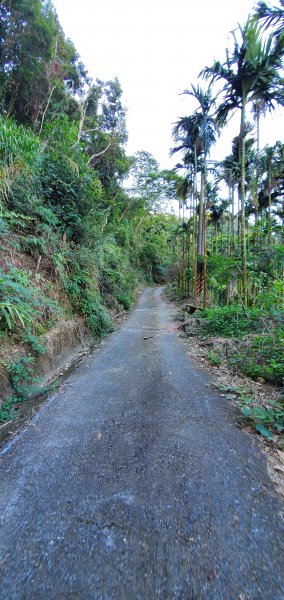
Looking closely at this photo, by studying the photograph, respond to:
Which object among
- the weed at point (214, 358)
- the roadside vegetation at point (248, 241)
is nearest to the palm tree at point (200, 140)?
the roadside vegetation at point (248, 241)

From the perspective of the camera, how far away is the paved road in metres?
1.10

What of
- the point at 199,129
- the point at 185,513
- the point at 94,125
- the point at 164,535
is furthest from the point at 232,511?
the point at 94,125

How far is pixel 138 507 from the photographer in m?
1.49

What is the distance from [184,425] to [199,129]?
12.8 m

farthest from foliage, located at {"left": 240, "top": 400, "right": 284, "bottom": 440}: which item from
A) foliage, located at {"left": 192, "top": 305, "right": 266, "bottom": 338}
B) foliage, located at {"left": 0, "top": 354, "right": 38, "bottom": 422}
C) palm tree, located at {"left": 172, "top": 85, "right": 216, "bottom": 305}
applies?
palm tree, located at {"left": 172, "top": 85, "right": 216, "bottom": 305}

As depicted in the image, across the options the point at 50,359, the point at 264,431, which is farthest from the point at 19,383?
the point at 264,431

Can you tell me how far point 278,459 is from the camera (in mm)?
1868

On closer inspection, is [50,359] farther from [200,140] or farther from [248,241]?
[200,140]

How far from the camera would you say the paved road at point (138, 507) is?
1.10m

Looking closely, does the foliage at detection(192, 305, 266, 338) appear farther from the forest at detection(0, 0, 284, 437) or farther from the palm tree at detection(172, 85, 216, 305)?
the palm tree at detection(172, 85, 216, 305)

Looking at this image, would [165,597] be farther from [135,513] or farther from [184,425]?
[184,425]

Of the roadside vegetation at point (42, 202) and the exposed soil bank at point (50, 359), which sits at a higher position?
the roadside vegetation at point (42, 202)

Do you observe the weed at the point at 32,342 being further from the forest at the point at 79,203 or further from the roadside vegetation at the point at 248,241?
the roadside vegetation at the point at 248,241

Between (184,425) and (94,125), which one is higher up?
(94,125)
